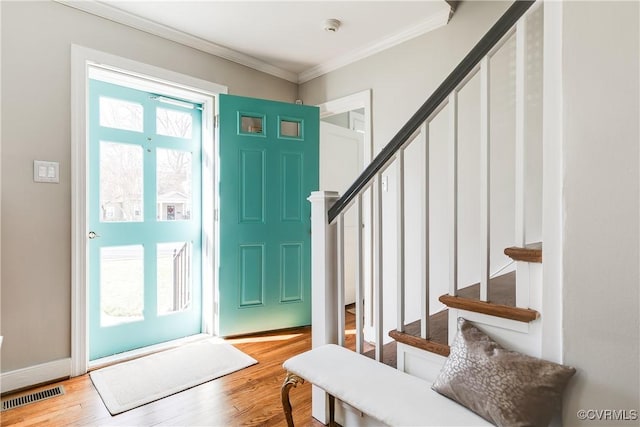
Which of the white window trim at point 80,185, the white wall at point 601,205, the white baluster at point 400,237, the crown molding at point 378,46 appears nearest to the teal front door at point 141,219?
the white window trim at point 80,185

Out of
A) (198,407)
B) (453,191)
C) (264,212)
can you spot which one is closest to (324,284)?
(453,191)

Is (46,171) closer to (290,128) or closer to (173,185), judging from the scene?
(173,185)

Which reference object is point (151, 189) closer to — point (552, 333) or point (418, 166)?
point (418, 166)

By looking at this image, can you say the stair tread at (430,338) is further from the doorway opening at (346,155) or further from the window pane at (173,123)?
the window pane at (173,123)

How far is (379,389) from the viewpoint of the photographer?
115cm

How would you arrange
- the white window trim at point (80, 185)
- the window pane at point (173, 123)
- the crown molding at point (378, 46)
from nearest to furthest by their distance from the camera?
the white window trim at point (80, 185), the crown molding at point (378, 46), the window pane at point (173, 123)

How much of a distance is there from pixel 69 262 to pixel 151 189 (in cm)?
75

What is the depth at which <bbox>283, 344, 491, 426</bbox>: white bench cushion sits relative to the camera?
981mm

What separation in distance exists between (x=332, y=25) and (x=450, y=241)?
1.90 metres

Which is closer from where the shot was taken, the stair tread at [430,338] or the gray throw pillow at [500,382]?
the gray throw pillow at [500,382]

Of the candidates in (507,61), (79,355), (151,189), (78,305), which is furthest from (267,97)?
(79,355)

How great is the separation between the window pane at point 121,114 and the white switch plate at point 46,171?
19.4 inches

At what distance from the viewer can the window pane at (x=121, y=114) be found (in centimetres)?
237

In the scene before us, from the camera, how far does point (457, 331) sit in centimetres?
112
